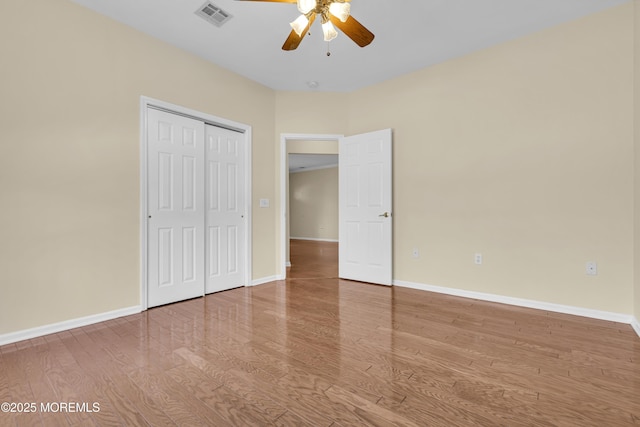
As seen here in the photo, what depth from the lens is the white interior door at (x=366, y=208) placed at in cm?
404

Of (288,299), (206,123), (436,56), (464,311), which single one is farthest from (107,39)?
(464,311)

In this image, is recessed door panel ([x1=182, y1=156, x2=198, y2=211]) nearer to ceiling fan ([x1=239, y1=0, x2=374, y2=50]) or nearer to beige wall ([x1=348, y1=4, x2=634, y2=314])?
ceiling fan ([x1=239, y1=0, x2=374, y2=50])

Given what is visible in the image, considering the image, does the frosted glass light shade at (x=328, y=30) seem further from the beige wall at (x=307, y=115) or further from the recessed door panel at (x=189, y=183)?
the beige wall at (x=307, y=115)

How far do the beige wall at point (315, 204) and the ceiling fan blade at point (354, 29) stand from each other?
7851 millimetres

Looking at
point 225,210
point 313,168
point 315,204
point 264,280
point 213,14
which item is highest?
point 213,14

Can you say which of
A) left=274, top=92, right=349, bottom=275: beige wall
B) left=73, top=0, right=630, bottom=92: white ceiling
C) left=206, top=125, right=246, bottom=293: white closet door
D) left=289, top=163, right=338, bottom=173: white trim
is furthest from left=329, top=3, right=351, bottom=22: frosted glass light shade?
left=289, top=163, right=338, bottom=173: white trim

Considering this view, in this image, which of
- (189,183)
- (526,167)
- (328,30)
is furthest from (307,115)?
(526,167)

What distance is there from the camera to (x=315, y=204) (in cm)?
1084

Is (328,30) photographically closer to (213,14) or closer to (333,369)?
(213,14)

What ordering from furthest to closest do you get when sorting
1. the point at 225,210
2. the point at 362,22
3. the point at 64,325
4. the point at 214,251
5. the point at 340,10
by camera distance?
the point at 225,210 → the point at 214,251 → the point at 362,22 → the point at 64,325 → the point at 340,10

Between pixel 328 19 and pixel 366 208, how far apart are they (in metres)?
2.51

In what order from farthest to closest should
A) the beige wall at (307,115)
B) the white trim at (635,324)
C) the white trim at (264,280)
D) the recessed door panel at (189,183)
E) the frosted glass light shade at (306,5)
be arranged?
the beige wall at (307,115)
the white trim at (264,280)
the recessed door panel at (189,183)
the white trim at (635,324)
the frosted glass light shade at (306,5)

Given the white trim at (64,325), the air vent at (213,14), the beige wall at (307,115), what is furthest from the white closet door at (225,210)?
the air vent at (213,14)

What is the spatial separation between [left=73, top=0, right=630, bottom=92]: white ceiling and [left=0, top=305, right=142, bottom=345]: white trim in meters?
2.73
